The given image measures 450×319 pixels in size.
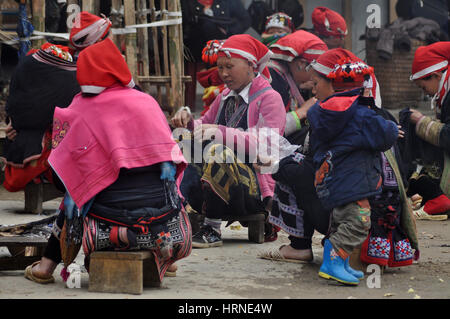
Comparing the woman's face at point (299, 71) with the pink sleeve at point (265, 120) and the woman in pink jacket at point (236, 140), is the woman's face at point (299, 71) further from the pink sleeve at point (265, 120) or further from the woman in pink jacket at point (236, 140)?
the pink sleeve at point (265, 120)

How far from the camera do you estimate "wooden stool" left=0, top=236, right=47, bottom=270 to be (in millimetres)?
4723

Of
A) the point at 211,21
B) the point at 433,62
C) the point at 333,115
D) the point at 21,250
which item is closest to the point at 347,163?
the point at 333,115

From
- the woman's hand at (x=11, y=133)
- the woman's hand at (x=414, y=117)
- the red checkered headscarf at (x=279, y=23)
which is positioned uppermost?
the red checkered headscarf at (x=279, y=23)

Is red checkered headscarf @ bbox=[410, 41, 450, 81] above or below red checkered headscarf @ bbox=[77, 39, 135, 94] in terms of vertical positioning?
below

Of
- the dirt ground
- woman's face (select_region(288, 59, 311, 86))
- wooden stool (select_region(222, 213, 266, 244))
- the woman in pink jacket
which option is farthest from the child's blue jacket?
woman's face (select_region(288, 59, 311, 86))

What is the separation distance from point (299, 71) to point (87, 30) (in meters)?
1.80

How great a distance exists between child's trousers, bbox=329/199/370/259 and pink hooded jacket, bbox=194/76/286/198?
4.40ft

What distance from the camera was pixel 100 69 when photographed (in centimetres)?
429

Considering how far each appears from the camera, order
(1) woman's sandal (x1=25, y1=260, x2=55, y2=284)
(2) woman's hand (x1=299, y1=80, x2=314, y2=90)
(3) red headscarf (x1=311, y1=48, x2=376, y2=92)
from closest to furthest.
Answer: (1) woman's sandal (x1=25, y1=260, x2=55, y2=284) → (3) red headscarf (x1=311, y1=48, x2=376, y2=92) → (2) woman's hand (x1=299, y1=80, x2=314, y2=90)

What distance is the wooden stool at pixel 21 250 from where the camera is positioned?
472cm

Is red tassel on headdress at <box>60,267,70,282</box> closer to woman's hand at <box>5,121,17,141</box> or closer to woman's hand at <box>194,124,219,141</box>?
woman's hand at <box>194,124,219,141</box>

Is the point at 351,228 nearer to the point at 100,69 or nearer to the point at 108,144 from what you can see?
the point at 108,144

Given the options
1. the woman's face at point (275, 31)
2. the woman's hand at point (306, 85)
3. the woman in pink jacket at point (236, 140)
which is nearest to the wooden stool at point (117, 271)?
the woman in pink jacket at point (236, 140)

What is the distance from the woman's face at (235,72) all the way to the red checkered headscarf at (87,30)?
3.49 ft
